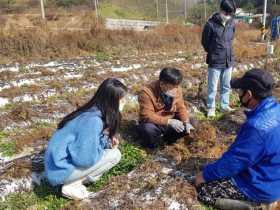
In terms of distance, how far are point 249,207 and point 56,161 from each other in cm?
160

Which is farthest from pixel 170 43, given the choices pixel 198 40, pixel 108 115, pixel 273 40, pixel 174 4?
pixel 174 4

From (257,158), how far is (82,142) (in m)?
1.36

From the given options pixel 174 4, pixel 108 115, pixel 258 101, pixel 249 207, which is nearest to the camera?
pixel 258 101

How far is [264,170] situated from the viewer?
94.7 inches

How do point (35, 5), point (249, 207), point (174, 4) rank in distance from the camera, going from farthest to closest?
1. point (174, 4)
2. point (35, 5)
3. point (249, 207)

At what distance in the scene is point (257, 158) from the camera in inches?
91.9

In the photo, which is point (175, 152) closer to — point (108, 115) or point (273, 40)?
point (108, 115)

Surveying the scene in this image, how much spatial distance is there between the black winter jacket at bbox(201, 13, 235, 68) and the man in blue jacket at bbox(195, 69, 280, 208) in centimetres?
260

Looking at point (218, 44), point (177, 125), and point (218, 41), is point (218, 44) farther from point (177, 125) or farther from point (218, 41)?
point (177, 125)

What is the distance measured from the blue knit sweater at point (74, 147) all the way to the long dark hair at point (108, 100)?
0.25 ft

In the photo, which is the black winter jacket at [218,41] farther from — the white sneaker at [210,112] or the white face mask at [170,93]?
the white face mask at [170,93]

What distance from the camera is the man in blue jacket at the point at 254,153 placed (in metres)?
2.29

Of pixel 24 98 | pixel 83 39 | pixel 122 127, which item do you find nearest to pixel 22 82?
pixel 24 98

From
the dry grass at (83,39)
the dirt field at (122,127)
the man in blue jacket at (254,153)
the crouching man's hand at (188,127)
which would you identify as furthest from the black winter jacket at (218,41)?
the dry grass at (83,39)
